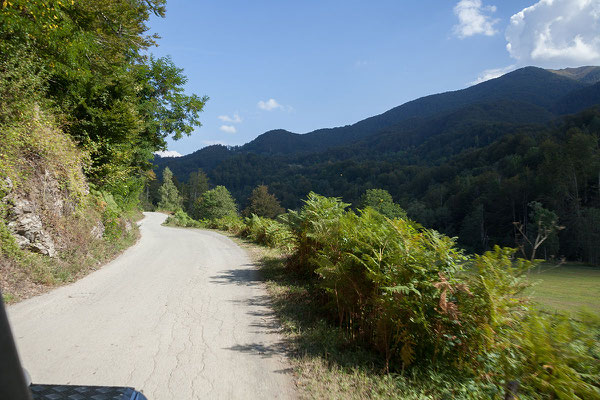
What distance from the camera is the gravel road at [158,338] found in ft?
11.2

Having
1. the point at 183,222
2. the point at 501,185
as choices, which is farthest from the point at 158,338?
the point at 501,185

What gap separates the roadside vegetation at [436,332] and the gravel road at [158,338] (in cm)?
60

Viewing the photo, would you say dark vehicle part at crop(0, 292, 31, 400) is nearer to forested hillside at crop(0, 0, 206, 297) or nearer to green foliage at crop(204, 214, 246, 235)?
forested hillside at crop(0, 0, 206, 297)

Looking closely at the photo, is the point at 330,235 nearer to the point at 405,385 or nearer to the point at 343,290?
the point at 343,290

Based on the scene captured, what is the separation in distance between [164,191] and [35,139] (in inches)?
2304

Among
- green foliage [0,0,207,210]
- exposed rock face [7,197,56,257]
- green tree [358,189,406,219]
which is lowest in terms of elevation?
green tree [358,189,406,219]

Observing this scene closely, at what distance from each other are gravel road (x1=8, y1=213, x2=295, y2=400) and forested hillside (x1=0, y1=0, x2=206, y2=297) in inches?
48.2

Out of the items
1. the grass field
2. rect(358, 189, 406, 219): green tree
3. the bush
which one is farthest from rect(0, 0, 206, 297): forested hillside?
rect(358, 189, 406, 219): green tree

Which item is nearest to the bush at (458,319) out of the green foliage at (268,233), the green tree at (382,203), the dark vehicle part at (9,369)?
the dark vehicle part at (9,369)

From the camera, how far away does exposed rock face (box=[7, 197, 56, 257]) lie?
6285 mm

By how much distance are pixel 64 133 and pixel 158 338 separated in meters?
8.72

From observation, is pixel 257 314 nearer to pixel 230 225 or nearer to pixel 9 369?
pixel 9 369

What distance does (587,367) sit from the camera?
2.63 metres

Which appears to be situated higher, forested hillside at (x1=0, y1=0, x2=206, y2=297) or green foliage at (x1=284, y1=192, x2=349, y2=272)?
forested hillside at (x1=0, y1=0, x2=206, y2=297)
